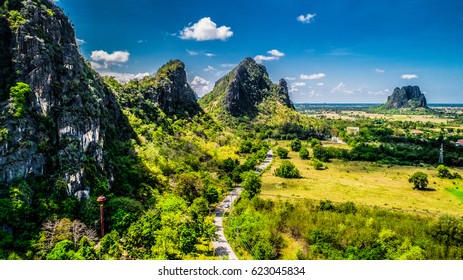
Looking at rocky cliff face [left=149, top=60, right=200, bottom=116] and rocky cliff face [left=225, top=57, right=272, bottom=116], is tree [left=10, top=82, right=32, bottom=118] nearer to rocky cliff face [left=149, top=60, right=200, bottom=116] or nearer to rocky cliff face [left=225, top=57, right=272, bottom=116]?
rocky cliff face [left=149, top=60, right=200, bottom=116]

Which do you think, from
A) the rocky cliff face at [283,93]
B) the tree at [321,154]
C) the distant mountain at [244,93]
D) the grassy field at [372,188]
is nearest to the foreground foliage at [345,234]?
the grassy field at [372,188]

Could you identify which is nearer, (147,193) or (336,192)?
(147,193)

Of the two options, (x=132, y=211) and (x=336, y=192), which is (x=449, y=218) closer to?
(x=336, y=192)

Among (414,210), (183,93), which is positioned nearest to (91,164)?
(414,210)

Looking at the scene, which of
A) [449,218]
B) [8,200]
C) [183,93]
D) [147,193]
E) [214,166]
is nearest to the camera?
[8,200]

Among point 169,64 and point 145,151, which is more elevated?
point 169,64

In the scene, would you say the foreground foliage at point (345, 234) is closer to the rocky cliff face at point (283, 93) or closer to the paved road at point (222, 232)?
the paved road at point (222, 232)
